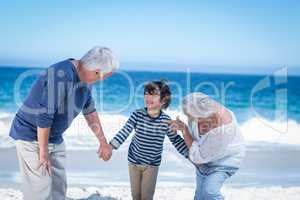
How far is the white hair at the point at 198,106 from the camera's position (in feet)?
10.3

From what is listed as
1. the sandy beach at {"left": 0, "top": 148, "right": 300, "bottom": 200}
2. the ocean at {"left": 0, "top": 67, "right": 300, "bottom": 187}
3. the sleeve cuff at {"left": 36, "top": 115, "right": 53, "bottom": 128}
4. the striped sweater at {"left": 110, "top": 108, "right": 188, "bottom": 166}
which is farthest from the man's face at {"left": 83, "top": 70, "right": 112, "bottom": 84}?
the sandy beach at {"left": 0, "top": 148, "right": 300, "bottom": 200}

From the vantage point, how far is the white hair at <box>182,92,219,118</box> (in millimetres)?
3152

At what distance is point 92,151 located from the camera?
23.2 feet

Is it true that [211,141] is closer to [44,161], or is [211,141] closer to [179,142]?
[179,142]

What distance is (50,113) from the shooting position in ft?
9.03

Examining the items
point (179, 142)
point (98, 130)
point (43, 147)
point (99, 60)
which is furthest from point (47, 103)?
point (179, 142)

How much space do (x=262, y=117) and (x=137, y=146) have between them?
12.1 meters

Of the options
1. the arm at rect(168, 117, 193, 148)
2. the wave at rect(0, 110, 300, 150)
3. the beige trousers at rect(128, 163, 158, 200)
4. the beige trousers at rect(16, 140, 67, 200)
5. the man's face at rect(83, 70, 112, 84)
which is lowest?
the wave at rect(0, 110, 300, 150)

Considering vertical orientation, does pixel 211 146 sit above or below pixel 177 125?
below

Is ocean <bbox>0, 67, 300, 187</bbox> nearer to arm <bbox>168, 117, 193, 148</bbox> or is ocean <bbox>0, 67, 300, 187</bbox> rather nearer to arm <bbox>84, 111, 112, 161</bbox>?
arm <bbox>168, 117, 193, 148</bbox>

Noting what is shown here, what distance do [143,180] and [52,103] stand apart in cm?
101

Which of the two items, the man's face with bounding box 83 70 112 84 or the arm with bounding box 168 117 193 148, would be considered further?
the arm with bounding box 168 117 193 148

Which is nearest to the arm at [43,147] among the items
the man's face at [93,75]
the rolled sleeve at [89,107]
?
the man's face at [93,75]

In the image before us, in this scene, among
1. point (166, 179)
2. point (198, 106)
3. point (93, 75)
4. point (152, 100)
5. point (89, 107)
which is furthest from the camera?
point (166, 179)
